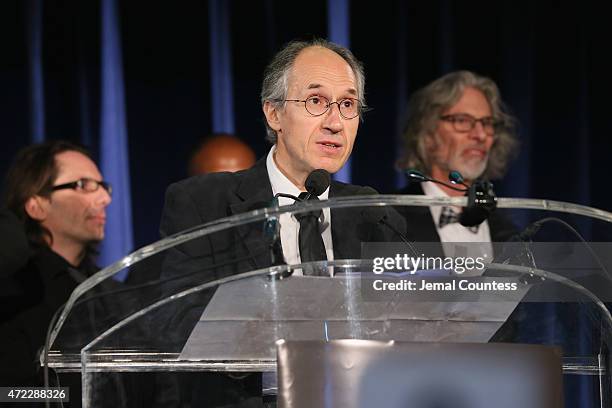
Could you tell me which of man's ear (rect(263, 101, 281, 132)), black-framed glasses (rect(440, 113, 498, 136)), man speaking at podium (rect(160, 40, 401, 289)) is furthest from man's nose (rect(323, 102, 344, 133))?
black-framed glasses (rect(440, 113, 498, 136))

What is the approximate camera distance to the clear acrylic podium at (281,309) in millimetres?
1387

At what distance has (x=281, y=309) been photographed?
139 cm

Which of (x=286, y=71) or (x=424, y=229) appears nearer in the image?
(x=424, y=229)

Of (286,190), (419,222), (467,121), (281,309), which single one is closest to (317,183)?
(419,222)

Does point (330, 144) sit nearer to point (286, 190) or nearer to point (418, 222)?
point (286, 190)

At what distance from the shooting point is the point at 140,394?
1430mm

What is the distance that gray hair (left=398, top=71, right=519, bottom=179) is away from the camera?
3.27 metres

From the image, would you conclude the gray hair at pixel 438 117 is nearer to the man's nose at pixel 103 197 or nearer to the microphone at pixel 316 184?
the man's nose at pixel 103 197

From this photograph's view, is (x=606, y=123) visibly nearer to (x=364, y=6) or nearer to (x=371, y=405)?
(x=364, y=6)

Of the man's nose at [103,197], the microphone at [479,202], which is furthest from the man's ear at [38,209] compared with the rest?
the microphone at [479,202]

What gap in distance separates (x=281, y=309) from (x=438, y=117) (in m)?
1.97

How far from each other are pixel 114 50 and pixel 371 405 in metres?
2.73

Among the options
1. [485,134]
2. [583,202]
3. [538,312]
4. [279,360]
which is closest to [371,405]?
[279,360]

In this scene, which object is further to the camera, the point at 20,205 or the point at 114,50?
the point at 114,50
